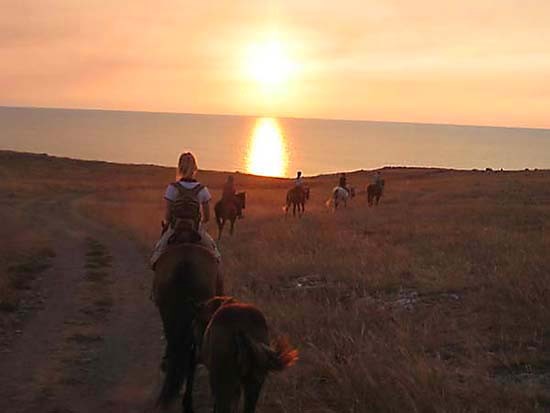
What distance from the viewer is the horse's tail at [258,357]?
19.2 feet

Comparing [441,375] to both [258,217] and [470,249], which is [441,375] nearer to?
[470,249]

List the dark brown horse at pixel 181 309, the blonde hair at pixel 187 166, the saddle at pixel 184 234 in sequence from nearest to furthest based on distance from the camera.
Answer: the dark brown horse at pixel 181 309 → the saddle at pixel 184 234 → the blonde hair at pixel 187 166

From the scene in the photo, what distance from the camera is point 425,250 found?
59.0 feet

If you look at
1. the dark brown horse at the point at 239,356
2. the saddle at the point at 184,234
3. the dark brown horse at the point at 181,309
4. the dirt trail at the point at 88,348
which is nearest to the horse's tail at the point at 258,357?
the dark brown horse at the point at 239,356

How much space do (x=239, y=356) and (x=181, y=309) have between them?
6.66ft

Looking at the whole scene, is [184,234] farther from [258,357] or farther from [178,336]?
[258,357]

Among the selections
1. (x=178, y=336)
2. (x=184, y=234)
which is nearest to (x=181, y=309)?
(x=178, y=336)

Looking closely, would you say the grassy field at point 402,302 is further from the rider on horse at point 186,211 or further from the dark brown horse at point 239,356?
the rider on horse at point 186,211

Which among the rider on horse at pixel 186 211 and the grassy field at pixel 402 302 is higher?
the rider on horse at pixel 186 211

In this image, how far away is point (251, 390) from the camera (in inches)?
239

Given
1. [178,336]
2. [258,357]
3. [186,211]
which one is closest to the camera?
[258,357]

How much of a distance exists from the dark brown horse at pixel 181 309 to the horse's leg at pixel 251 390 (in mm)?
1689

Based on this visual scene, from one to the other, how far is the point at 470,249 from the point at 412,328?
774cm

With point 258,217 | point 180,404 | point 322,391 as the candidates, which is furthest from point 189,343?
point 258,217
